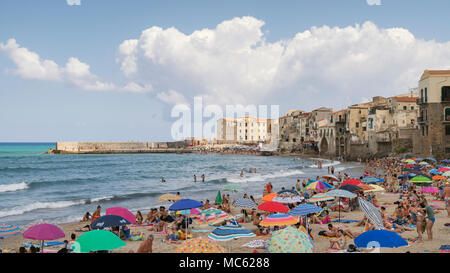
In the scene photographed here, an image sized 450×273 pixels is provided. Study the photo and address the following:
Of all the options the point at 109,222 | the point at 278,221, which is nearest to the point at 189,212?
the point at 109,222

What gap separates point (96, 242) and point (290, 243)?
15.2 feet

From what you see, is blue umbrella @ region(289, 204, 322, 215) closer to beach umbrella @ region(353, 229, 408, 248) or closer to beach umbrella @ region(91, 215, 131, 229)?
beach umbrella @ region(353, 229, 408, 248)

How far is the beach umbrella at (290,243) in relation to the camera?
8242mm

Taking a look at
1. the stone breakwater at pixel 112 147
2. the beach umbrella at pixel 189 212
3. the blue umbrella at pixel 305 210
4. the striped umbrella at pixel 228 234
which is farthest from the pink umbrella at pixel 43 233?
the stone breakwater at pixel 112 147

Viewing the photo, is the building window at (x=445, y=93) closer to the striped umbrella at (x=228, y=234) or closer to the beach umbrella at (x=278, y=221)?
the beach umbrella at (x=278, y=221)

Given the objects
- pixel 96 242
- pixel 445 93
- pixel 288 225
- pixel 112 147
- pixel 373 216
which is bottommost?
pixel 288 225

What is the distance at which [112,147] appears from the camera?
14250 centimetres

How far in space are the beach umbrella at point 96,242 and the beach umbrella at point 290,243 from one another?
376cm

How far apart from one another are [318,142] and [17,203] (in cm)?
7121

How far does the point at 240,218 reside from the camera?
17.7m

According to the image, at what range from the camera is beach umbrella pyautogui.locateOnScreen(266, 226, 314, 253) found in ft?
27.0

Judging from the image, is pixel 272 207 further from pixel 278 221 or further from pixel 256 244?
pixel 278 221
